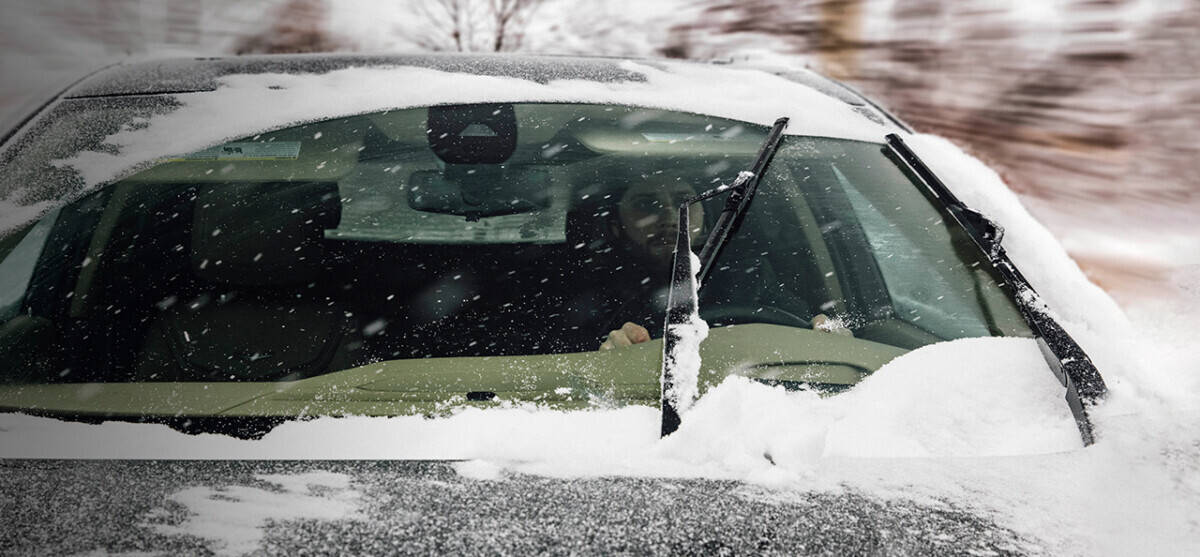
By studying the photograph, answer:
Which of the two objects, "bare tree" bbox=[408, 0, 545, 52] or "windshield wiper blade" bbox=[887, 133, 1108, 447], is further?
"bare tree" bbox=[408, 0, 545, 52]

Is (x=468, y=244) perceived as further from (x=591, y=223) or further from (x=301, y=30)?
(x=301, y=30)

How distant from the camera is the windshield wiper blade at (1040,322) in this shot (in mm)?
1165

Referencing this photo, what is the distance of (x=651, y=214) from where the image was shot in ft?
6.43

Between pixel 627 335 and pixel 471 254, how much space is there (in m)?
0.51

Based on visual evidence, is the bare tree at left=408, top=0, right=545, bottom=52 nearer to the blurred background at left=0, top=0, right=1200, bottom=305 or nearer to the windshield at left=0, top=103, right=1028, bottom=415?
the blurred background at left=0, top=0, right=1200, bottom=305

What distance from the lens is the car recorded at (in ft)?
4.22

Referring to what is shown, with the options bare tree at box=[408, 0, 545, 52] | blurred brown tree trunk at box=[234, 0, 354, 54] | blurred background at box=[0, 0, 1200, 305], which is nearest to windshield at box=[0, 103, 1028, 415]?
blurred background at box=[0, 0, 1200, 305]

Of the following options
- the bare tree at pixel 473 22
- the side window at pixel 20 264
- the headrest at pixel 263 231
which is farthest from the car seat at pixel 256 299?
the bare tree at pixel 473 22

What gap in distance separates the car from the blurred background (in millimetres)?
322

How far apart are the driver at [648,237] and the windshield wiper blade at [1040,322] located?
36 cm

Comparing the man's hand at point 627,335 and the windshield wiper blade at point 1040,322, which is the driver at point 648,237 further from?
the windshield wiper blade at point 1040,322

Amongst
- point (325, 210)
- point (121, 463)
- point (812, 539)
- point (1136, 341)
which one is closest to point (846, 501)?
point (812, 539)

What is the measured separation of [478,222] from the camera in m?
1.97

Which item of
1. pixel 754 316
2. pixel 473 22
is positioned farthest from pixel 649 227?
pixel 473 22
